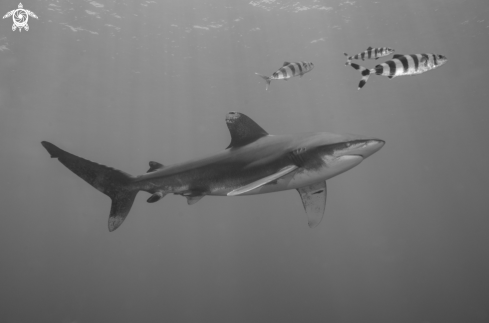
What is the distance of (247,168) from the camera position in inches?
135

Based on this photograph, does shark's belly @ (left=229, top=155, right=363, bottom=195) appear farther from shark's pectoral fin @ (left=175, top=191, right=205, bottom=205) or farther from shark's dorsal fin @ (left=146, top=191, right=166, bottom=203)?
shark's dorsal fin @ (left=146, top=191, right=166, bottom=203)

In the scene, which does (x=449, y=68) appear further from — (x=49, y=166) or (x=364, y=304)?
(x=49, y=166)

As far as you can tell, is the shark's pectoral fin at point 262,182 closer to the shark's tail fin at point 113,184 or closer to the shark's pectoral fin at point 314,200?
the shark's pectoral fin at point 314,200

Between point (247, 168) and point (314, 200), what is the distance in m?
1.32

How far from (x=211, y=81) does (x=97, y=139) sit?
2766 cm

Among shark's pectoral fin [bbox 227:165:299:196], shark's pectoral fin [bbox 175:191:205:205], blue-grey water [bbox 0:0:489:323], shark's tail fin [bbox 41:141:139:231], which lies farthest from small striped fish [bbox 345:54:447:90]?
blue-grey water [bbox 0:0:489:323]

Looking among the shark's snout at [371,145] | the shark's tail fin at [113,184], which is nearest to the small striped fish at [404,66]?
the shark's snout at [371,145]

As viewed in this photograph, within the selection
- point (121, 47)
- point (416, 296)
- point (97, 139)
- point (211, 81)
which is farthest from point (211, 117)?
point (416, 296)

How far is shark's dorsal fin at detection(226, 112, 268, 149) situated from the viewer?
12.9ft

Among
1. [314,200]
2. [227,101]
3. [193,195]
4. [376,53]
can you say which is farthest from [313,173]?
[227,101]

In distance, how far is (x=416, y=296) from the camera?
32656mm

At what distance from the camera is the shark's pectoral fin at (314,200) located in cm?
417

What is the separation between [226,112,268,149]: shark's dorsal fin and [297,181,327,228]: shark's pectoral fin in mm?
1024

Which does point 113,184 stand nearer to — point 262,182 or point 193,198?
point 193,198
